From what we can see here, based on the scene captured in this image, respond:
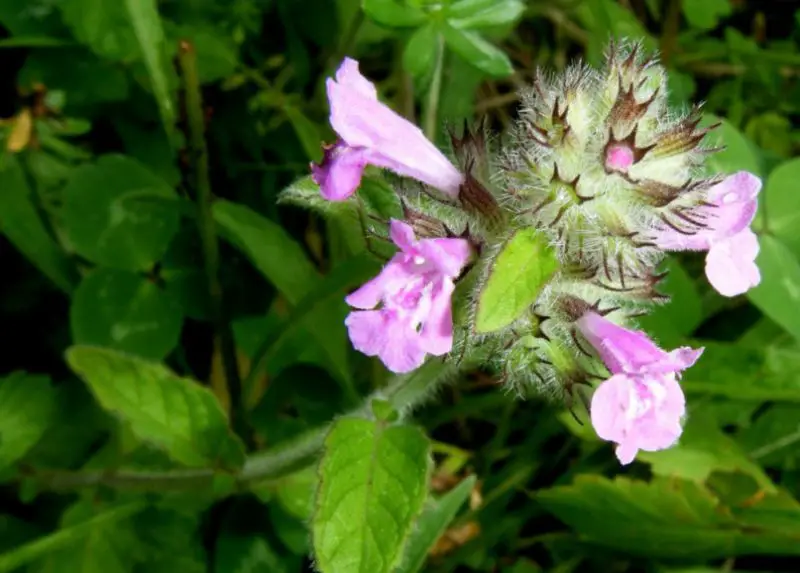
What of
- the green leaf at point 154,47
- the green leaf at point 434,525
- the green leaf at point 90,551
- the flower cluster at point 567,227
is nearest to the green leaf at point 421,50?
the flower cluster at point 567,227

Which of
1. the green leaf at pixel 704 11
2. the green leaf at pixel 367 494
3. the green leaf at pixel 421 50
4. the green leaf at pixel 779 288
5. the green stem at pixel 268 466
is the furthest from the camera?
the green leaf at pixel 704 11

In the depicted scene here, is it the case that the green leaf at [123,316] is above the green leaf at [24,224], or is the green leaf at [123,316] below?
below

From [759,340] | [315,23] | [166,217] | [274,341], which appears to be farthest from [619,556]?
[315,23]

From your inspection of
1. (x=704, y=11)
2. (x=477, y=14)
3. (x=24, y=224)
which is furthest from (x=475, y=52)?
(x=704, y=11)

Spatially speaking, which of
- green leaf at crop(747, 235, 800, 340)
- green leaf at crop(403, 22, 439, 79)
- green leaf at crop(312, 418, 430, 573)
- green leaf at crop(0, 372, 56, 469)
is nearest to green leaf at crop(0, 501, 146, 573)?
green leaf at crop(0, 372, 56, 469)

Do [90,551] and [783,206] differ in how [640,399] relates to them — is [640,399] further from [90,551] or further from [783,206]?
[90,551]

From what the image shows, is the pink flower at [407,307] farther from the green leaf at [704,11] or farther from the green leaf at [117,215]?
the green leaf at [704,11]

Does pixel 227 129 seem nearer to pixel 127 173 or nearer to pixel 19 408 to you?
pixel 127 173
